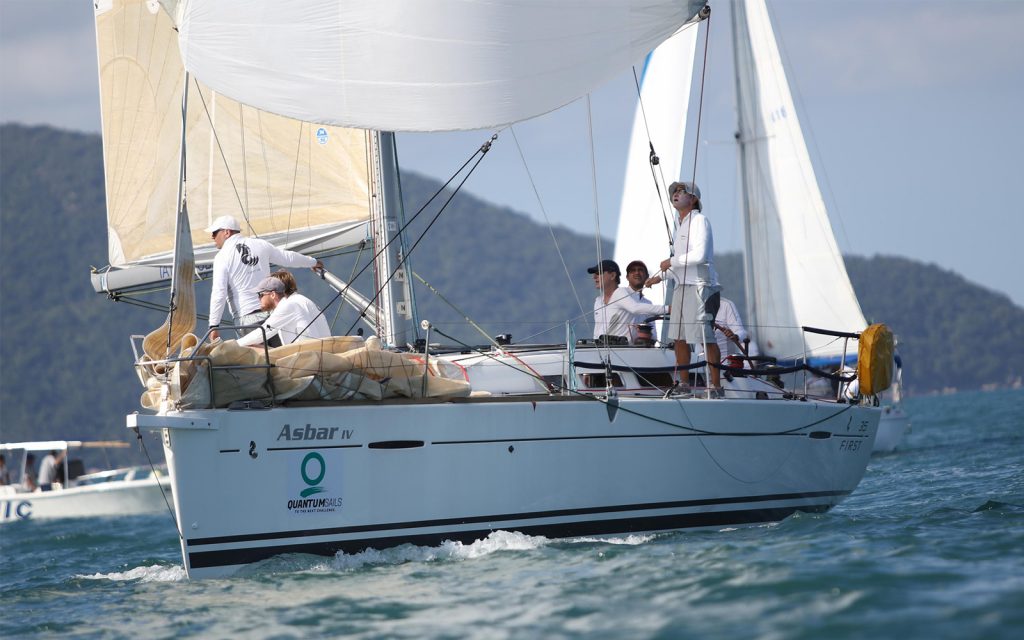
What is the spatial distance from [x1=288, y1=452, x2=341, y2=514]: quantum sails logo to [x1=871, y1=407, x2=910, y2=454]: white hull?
57.1ft

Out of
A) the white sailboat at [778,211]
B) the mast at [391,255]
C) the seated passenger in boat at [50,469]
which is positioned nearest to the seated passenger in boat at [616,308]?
the mast at [391,255]

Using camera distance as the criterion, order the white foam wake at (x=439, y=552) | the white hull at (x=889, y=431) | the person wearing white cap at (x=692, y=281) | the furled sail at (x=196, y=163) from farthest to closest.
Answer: the white hull at (x=889, y=431)
the furled sail at (x=196, y=163)
the person wearing white cap at (x=692, y=281)
the white foam wake at (x=439, y=552)

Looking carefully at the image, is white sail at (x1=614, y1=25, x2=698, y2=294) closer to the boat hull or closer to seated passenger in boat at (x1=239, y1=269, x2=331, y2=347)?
the boat hull

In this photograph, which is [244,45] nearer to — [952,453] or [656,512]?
[656,512]

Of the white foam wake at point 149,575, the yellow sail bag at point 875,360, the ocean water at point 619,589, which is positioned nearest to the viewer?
the ocean water at point 619,589

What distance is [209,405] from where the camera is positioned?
27.5 feet

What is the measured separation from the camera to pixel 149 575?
9.91 metres

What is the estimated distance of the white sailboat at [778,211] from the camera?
20891mm

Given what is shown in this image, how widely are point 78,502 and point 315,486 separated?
16542mm

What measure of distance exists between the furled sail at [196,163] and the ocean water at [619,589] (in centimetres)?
361

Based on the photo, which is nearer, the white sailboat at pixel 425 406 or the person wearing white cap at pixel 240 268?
the white sailboat at pixel 425 406

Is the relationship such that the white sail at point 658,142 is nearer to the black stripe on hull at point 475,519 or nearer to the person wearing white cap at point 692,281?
the person wearing white cap at point 692,281

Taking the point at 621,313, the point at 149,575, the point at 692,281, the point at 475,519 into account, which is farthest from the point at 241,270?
the point at 692,281

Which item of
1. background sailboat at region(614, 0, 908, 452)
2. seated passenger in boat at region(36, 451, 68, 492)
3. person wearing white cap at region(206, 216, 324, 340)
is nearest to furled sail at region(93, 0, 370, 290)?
person wearing white cap at region(206, 216, 324, 340)
